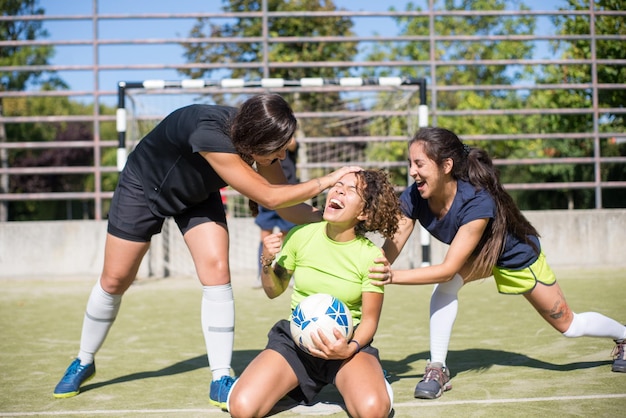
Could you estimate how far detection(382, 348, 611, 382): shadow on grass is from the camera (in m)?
4.59

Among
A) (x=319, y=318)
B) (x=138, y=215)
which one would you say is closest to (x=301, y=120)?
(x=138, y=215)

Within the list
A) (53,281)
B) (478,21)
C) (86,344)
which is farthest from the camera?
(478,21)

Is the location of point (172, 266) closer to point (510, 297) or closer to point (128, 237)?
point (510, 297)

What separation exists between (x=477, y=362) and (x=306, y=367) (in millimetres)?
1541

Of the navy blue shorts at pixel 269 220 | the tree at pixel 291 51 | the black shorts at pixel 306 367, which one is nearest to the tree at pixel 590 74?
the tree at pixel 291 51

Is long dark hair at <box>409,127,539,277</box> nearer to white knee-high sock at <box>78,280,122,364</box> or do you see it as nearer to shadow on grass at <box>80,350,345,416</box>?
shadow on grass at <box>80,350,345,416</box>

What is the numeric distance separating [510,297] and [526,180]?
18.8 metres

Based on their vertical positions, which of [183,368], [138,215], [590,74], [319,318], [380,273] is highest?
[590,74]

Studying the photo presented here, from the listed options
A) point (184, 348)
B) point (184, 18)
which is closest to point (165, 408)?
point (184, 348)

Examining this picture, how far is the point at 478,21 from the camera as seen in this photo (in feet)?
109

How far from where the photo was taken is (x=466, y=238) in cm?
401

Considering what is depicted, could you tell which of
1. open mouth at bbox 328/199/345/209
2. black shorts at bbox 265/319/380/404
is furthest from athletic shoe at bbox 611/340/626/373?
open mouth at bbox 328/199/345/209

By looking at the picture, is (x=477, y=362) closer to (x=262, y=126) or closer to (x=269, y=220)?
(x=262, y=126)

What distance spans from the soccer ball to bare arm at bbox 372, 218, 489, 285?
375mm
